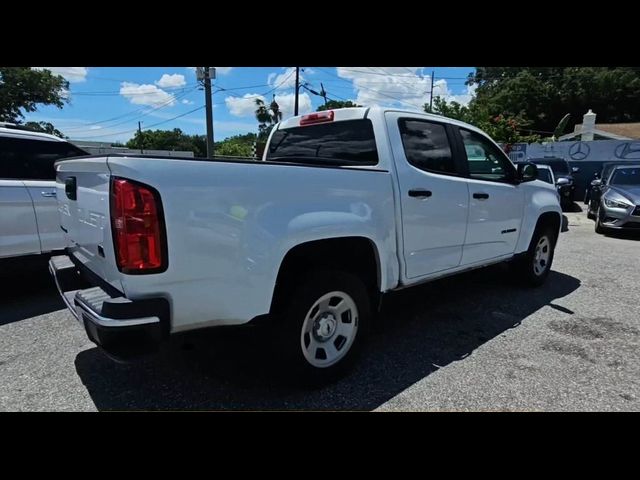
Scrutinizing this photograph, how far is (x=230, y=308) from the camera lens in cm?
225

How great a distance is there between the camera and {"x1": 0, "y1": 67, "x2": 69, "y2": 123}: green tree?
23.6 meters

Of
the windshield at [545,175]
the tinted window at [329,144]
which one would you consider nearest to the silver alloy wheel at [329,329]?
the tinted window at [329,144]

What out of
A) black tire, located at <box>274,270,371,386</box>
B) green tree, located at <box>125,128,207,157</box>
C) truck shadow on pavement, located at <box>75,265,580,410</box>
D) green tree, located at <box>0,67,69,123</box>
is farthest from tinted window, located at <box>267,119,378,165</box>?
green tree, located at <box>125,128,207,157</box>

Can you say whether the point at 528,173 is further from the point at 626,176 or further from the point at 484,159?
the point at 626,176

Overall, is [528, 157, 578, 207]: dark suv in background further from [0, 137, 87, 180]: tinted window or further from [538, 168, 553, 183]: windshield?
[0, 137, 87, 180]: tinted window

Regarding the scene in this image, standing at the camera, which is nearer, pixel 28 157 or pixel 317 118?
pixel 317 118

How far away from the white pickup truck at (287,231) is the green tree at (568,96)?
43.2 meters

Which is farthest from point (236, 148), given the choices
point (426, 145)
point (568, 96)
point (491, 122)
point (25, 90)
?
point (426, 145)

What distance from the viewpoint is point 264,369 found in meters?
2.98

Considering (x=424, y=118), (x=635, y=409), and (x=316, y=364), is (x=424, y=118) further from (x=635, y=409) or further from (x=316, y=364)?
(x=635, y=409)

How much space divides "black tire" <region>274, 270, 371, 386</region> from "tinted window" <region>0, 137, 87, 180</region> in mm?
3845

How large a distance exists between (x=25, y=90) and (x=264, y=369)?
97.4 feet

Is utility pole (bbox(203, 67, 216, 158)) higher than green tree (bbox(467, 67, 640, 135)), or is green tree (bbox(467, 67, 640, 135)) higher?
green tree (bbox(467, 67, 640, 135))

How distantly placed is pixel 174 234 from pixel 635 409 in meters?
3.13
